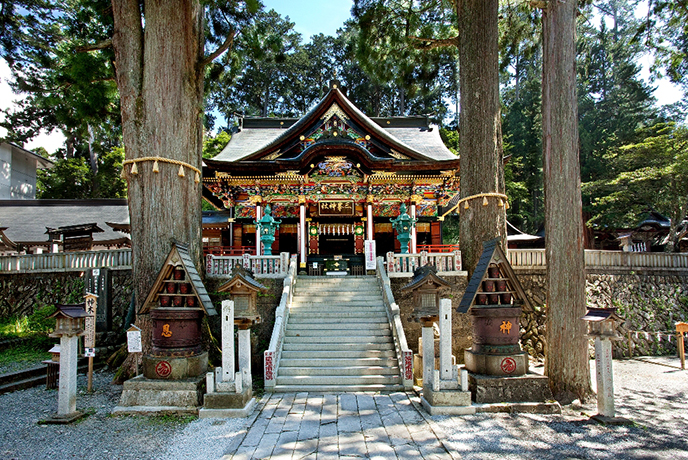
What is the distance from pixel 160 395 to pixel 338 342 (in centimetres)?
373

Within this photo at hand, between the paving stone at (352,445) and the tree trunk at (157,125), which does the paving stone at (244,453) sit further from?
the tree trunk at (157,125)

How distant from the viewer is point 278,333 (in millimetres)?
8297

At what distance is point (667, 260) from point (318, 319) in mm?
12987

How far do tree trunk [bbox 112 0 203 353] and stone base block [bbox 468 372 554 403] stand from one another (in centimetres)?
621

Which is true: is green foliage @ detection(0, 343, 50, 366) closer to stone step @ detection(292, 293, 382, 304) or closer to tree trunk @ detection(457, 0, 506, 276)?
stone step @ detection(292, 293, 382, 304)

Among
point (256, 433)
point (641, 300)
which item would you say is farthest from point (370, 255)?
point (641, 300)

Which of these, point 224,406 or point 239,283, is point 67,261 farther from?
point 224,406

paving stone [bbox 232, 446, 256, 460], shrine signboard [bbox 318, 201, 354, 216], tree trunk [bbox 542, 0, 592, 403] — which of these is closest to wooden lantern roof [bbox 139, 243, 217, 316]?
paving stone [bbox 232, 446, 256, 460]

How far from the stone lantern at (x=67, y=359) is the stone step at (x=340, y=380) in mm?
3277

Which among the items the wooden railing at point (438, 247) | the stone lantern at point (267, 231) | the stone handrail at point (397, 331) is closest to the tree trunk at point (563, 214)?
the stone handrail at point (397, 331)

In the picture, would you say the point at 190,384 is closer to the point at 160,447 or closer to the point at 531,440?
the point at 160,447

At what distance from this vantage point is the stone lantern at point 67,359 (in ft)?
19.0

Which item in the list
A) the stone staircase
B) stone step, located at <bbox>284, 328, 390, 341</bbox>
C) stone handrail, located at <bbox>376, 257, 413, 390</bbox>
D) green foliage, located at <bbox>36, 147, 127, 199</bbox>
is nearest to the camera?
stone handrail, located at <bbox>376, 257, 413, 390</bbox>

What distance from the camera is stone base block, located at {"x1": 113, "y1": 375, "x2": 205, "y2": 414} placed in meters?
6.07
